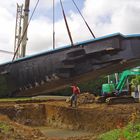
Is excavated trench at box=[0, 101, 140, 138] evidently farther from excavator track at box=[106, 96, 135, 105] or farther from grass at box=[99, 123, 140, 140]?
grass at box=[99, 123, 140, 140]

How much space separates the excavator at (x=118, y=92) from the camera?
72.7 ft

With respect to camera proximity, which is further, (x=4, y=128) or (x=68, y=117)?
(x=68, y=117)

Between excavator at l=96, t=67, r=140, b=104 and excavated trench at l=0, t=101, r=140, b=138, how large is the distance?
1.37 m

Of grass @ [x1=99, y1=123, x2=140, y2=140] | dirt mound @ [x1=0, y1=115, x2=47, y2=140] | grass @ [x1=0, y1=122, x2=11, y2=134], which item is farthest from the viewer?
grass @ [x1=0, y1=122, x2=11, y2=134]

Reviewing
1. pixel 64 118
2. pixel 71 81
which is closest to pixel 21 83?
pixel 71 81

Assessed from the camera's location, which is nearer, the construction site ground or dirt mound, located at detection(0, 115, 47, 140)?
dirt mound, located at detection(0, 115, 47, 140)

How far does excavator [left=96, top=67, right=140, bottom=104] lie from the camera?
72.7 feet

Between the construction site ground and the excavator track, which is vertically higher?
the excavator track

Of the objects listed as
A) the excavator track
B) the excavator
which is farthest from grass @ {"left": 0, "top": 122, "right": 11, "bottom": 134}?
the excavator track

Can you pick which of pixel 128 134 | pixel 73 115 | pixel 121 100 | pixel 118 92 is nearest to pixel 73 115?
pixel 73 115

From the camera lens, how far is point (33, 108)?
2233cm

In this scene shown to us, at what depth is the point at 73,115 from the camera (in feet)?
64.7

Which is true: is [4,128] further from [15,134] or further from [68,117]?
[68,117]

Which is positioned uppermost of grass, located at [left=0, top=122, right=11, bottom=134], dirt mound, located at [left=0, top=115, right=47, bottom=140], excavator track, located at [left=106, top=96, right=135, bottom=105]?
excavator track, located at [left=106, top=96, right=135, bottom=105]
